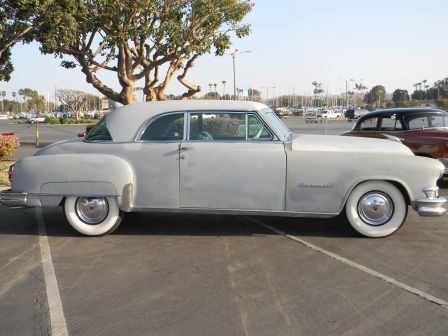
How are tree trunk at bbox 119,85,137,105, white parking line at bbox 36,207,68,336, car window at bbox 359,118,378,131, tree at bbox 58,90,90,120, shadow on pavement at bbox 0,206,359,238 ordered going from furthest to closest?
1. tree at bbox 58,90,90,120
2. tree trunk at bbox 119,85,137,105
3. car window at bbox 359,118,378,131
4. shadow on pavement at bbox 0,206,359,238
5. white parking line at bbox 36,207,68,336

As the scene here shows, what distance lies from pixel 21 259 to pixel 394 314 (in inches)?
152

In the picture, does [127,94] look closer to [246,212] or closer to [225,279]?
[246,212]

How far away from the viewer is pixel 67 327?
3.80 metres

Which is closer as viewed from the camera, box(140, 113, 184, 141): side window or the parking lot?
the parking lot

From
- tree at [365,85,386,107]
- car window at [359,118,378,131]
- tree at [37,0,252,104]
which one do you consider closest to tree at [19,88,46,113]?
tree at [365,85,386,107]

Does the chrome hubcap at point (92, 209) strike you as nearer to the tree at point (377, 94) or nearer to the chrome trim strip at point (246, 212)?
the chrome trim strip at point (246, 212)

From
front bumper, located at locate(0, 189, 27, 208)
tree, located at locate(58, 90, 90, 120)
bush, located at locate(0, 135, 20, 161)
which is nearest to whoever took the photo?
front bumper, located at locate(0, 189, 27, 208)

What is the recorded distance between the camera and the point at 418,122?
10070 mm

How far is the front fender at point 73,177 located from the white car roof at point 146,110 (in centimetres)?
36

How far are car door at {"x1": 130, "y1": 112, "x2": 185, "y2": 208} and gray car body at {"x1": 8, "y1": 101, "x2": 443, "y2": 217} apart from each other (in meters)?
0.01

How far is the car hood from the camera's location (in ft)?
19.8

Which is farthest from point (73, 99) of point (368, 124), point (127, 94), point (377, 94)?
point (368, 124)

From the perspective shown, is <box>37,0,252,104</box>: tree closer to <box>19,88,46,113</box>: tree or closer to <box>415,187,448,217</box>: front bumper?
<box>415,187,448,217</box>: front bumper

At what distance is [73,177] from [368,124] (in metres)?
6.74
